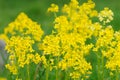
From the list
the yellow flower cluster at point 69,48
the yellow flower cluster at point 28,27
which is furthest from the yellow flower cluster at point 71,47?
the yellow flower cluster at point 28,27

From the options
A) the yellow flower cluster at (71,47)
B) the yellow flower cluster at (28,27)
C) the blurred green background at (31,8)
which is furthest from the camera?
the blurred green background at (31,8)

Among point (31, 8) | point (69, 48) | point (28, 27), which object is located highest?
point (31, 8)

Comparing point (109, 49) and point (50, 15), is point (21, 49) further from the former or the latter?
point (50, 15)

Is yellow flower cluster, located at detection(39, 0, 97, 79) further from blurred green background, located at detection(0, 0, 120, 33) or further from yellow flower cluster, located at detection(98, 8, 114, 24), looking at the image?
blurred green background, located at detection(0, 0, 120, 33)

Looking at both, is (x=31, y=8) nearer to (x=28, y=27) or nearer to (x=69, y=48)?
(x=28, y=27)

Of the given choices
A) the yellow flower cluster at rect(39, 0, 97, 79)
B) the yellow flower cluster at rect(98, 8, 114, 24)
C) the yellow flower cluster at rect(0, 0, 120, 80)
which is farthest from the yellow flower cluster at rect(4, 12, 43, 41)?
the yellow flower cluster at rect(98, 8, 114, 24)

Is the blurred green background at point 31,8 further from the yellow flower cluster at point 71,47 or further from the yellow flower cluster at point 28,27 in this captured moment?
the yellow flower cluster at point 71,47

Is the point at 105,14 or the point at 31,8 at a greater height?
the point at 31,8

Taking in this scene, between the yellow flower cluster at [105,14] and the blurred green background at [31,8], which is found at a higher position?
the blurred green background at [31,8]

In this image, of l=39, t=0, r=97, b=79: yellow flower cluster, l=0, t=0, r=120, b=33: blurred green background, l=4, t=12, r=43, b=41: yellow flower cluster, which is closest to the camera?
l=39, t=0, r=97, b=79: yellow flower cluster

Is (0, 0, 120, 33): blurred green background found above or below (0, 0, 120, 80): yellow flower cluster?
above

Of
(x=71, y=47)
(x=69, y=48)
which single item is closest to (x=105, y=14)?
(x=71, y=47)

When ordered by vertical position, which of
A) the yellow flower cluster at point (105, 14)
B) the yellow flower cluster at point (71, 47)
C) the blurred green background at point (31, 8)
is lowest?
the yellow flower cluster at point (71, 47)
